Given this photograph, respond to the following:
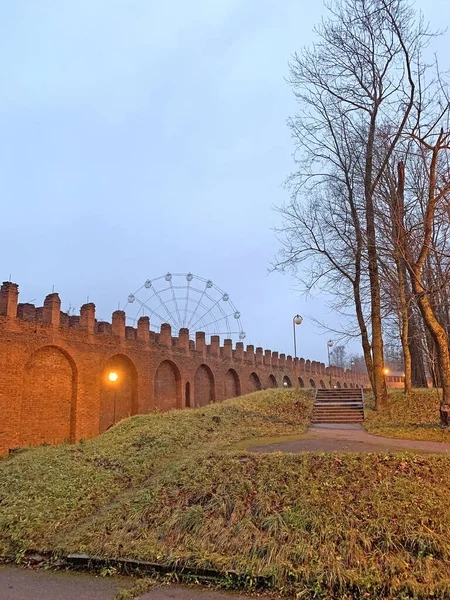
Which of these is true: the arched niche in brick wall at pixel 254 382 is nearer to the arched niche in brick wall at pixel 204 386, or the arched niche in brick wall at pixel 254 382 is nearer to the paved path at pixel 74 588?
the arched niche in brick wall at pixel 204 386

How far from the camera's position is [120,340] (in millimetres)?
22984

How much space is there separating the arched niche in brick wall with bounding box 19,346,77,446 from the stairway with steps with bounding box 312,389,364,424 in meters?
10.3

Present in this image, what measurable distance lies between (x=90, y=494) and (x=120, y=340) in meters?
15.3

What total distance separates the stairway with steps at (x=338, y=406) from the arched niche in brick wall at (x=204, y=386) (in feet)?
30.4

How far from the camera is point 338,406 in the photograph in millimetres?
19500

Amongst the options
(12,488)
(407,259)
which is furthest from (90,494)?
(407,259)

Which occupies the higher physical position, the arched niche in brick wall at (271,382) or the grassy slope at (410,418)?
the arched niche in brick wall at (271,382)

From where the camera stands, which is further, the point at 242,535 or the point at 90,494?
the point at 90,494

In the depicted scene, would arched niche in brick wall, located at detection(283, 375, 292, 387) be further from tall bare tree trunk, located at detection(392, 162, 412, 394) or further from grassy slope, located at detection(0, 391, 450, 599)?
grassy slope, located at detection(0, 391, 450, 599)

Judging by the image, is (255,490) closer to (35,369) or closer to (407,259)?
(407,259)

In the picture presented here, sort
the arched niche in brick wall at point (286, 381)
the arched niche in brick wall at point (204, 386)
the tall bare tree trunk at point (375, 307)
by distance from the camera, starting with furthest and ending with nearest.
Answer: the arched niche in brick wall at point (286, 381) → the arched niche in brick wall at point (204, 386) → the tall bare tree trunk at point (375, 307)

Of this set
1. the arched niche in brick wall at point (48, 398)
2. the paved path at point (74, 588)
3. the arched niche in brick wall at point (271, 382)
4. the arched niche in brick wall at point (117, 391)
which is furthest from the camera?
the arched niche in brick wall at point (271, 382)

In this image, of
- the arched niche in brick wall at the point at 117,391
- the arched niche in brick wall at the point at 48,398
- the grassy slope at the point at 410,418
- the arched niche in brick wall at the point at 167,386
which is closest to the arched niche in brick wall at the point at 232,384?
the arched niche in brick wall at the point at 167,386

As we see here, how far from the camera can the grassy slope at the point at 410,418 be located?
11727mm
